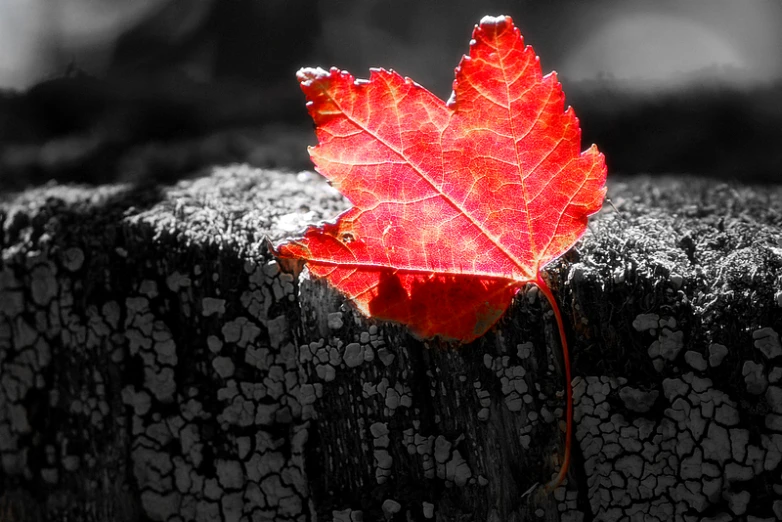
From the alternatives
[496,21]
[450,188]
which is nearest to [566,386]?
[450,188]

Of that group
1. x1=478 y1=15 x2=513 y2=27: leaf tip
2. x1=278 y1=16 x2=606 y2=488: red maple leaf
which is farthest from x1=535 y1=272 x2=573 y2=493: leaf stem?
x1=478 y1=15 x2=513 y2=27: leaf tip

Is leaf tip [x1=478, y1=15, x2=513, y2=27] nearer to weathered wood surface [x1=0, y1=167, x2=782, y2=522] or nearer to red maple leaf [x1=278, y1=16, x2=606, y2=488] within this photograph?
red maple leaf [x1=278, y1=16, x2=606, y2=488]

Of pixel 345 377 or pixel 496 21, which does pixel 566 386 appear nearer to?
pixel 345 377

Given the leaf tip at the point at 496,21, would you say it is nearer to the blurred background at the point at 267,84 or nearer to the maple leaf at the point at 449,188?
the maple leaf at the point at 449,188

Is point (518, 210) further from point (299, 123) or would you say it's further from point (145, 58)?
point (145, 58)

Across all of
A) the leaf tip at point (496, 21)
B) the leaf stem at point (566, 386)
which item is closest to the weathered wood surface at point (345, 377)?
the leaf stem at point (566, 386)

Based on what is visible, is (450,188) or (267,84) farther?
(267,84)
